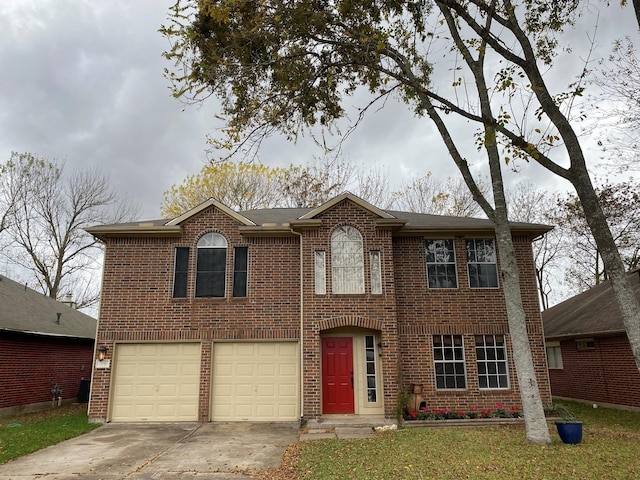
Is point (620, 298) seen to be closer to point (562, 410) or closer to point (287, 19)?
point (562, 410)

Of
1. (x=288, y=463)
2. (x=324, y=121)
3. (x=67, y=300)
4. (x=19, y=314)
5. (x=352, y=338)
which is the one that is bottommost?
(x=288, y=463)

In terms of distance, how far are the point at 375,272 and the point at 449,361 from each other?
322 centimetres

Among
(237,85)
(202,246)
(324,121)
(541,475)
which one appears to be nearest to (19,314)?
(202,246)

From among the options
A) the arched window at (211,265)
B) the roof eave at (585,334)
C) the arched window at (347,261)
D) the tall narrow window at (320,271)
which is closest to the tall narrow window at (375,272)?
the arched window at (347,261)

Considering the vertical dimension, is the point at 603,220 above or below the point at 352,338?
above

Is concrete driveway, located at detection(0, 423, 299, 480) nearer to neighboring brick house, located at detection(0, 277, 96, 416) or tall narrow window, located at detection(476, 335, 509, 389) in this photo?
neighboring brick house, located at detection(0, 277, 96, 416)

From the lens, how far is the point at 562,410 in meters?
11.2

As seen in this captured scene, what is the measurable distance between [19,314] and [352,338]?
424 inches

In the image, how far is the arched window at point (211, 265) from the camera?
12.4 meters

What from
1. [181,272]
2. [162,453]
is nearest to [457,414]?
[162,453]

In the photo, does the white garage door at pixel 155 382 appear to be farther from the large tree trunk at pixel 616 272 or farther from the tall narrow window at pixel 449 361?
the large tree trunk at pixel 616 272

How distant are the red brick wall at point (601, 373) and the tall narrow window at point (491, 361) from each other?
13.0ft

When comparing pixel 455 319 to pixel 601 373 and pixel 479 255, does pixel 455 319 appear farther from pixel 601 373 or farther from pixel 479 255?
pixel 601 373

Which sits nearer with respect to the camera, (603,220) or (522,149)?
(603,220)
